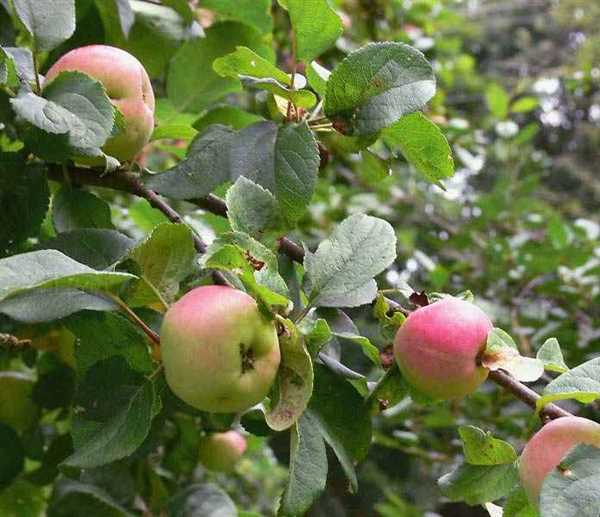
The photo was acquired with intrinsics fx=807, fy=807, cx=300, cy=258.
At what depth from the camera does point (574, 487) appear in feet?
1.70

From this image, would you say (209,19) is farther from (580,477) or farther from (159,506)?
(580,477)

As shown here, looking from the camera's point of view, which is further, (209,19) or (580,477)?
(209,19)

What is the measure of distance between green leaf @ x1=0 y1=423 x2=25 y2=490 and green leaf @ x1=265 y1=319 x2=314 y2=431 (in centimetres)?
44

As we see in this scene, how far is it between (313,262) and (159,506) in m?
0.51

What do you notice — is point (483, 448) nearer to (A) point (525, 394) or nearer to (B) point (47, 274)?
(A) point (525, 394)

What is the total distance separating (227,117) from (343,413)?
411mm

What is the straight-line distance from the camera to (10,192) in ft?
2.42

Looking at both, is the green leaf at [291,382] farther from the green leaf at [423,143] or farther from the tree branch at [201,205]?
the green leaf at [423,143]

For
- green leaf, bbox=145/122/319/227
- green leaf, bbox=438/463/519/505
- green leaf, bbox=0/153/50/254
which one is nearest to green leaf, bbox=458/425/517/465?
green leaf, bbox=438/463/519/505

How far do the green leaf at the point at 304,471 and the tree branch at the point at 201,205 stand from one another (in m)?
0.13

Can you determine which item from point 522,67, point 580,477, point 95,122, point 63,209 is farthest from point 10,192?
point 522,67

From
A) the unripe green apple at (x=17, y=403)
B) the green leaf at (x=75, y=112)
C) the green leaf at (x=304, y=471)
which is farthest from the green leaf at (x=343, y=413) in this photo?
the unripe green apple at (x=17, y=403)

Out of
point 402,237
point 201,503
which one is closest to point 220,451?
point 201,503

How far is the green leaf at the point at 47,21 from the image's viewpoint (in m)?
0.65
